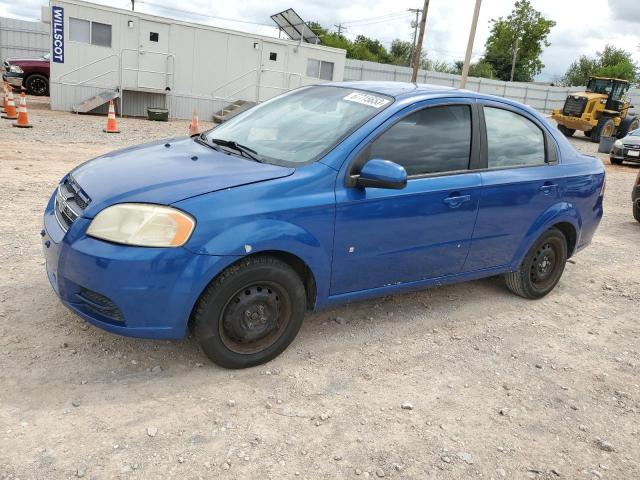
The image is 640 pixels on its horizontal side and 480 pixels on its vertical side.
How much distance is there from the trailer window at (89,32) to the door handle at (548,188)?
15112mm

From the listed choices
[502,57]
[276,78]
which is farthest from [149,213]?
[502,57]

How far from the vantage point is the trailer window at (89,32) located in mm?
15578

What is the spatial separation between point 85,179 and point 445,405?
7.92 ft

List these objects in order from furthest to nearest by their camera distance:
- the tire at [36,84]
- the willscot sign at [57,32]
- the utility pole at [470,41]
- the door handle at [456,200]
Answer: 1. the tire at [36,84]
2. the utility pole at [470,41]
3. the willscot sign at [57,32]
4. the door handle at [456,200]

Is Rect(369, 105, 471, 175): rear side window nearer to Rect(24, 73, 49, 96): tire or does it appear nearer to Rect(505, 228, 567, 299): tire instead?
Rect(505, 228, 567, 299): tire

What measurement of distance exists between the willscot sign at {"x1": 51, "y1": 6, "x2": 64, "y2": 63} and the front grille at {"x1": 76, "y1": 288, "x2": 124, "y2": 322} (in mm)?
15036

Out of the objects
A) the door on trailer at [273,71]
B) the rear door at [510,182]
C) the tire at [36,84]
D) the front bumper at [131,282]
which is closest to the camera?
the front bumper at [131,282]

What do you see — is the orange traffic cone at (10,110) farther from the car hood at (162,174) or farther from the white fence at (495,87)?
the white fence at (495,87)

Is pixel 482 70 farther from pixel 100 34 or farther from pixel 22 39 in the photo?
pixel 100 34

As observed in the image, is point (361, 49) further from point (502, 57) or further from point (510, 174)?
point (510, 174)

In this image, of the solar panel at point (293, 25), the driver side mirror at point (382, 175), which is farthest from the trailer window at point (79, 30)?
the driver side mirror at point (382, 175)

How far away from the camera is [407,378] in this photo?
3.31 meters

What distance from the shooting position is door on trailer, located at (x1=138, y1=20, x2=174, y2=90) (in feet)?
53.8

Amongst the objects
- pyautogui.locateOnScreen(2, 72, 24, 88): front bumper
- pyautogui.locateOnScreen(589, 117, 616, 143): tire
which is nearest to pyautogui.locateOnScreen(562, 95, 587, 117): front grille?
pyautogui.locateOnScreen(589, 117, 616, 143): tire
